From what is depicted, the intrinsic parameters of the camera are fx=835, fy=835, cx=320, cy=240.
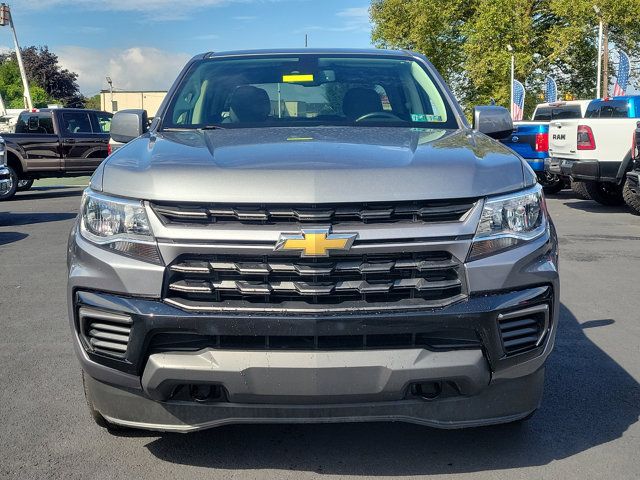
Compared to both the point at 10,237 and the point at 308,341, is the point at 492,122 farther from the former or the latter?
the point at 10,237

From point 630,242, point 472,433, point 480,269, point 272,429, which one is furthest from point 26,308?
point 630,242

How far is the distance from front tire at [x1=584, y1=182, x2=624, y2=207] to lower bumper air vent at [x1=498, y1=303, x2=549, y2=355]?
12240 millimetres

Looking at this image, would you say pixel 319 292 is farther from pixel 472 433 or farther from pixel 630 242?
pixel 630 242

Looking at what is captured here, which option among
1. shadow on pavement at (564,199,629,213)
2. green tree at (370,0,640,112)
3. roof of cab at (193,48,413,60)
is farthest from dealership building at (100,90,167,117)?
A: roof of cab at (193,48,413,60)

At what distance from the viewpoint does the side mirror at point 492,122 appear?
4.55 m

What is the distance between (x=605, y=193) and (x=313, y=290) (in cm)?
1294

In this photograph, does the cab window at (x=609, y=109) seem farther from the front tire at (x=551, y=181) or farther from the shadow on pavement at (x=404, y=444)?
the shadow on pavement at (x=404, y=444)

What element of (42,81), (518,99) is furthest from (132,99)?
A: (518,99)

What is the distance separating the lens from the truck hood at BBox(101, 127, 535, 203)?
3031 millimetres

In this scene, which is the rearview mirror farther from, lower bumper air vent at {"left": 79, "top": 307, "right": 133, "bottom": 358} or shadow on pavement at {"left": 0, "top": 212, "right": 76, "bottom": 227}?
lower bumper air vent at {"left": 79, "top": 307, "right": 133, "bottom": 358}

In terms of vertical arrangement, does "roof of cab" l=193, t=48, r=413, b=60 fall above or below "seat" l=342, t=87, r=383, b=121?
above

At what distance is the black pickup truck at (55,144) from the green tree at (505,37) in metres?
23.5

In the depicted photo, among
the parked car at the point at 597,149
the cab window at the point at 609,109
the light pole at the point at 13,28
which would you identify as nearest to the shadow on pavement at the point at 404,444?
the parked car at the point at 597,149

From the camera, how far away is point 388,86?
15.9ft
